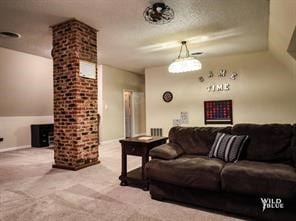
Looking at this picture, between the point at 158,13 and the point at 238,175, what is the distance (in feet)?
8.33

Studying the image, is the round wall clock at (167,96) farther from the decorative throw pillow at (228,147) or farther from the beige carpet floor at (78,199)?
the decorative throw pillow at (228,147)

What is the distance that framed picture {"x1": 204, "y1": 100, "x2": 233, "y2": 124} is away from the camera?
612cm

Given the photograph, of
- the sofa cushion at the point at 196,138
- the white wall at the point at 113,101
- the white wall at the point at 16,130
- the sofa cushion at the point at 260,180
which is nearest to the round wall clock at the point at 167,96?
the white wall at the point at 113,101

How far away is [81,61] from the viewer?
12.7 ft

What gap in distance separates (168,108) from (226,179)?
500 centimetres

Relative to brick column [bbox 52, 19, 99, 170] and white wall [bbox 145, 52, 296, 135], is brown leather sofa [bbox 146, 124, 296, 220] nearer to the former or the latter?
brick column [bbox 52, 19, 99, 170]

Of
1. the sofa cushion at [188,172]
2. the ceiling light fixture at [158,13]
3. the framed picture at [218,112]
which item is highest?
the ceiling light fixture at [158,13]

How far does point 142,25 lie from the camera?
3918mm

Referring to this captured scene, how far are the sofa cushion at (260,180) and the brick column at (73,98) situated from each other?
2632 millimetres

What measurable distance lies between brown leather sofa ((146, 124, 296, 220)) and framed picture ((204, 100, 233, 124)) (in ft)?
11.0

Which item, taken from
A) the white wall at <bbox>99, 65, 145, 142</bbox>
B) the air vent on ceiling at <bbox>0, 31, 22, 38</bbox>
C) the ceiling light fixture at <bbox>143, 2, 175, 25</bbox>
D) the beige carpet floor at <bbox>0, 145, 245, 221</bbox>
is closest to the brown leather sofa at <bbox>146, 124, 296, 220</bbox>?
the beige carpet floor at <bbox>0, 145, 245, 221</bbox>

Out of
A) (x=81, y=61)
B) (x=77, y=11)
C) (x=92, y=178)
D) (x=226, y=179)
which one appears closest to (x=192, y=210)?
(x=226, y=179)

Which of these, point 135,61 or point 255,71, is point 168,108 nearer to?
point 135,61

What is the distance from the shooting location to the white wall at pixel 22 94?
545cm
